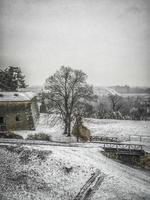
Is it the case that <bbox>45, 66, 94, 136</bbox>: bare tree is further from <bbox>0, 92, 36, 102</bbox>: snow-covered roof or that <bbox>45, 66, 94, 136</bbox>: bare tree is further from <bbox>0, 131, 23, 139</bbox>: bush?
<bbox>0, 131, 23, 139</bbox>: bush

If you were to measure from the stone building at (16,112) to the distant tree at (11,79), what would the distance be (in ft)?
31.6

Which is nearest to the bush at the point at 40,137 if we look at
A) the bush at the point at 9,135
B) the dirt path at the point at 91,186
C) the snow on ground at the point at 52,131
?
the snow on ground at the point at 52,131

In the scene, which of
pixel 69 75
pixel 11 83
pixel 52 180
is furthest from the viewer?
pixel 11 83

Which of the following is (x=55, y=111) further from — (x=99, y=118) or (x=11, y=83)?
(x=11, y=83)

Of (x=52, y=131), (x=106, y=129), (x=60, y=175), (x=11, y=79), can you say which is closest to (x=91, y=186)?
(x=60, y=175)

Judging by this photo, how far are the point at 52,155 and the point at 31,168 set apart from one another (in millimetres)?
1608

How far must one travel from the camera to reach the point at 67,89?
68.9 feet

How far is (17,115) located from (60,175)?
10576mm

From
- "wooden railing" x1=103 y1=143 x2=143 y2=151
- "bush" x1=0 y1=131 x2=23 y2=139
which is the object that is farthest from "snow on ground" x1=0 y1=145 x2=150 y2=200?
"bush" x1=0 y1=131 x2=23 y2=139

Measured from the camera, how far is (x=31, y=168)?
514 inches

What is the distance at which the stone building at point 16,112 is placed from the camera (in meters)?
21.4

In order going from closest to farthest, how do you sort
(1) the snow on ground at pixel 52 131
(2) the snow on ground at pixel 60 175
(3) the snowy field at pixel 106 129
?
(2) the snow on ground at pixel 60 175
(1) the snow on ground at pixel 52 131
(3) the snowy field at pixel 106 129

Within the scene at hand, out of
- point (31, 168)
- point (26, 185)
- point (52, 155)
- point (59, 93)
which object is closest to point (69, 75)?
point (59, 93)

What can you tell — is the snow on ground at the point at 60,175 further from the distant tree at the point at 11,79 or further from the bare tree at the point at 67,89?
the distant tree at the point at 11,79
